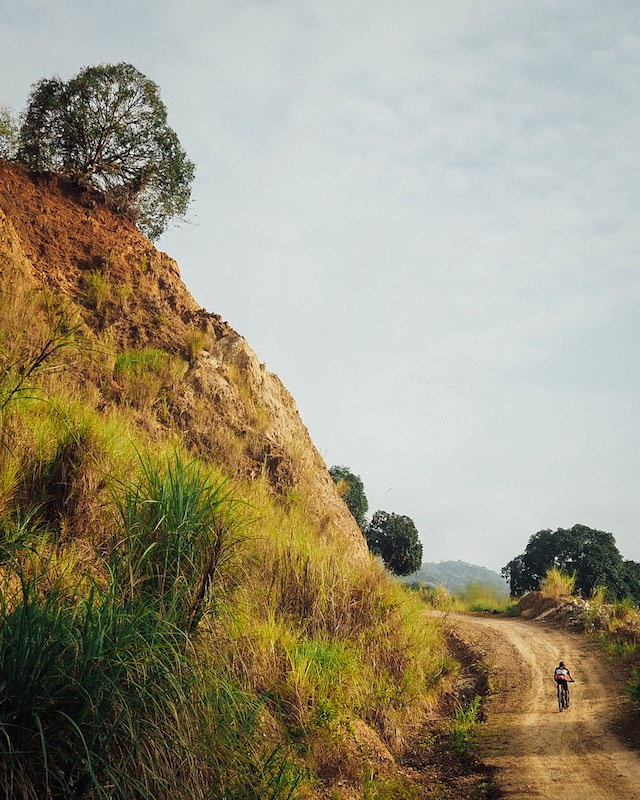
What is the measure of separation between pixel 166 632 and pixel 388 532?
31044 millimetres

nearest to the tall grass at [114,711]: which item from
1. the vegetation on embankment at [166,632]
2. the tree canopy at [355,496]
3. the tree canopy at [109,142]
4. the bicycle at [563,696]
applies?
the vegetation on embankment at [166,632]

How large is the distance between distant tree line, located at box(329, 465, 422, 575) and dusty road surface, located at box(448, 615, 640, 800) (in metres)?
19.6

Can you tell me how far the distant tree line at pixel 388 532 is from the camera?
32875mm

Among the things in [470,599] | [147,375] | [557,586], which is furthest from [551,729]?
[470,599]

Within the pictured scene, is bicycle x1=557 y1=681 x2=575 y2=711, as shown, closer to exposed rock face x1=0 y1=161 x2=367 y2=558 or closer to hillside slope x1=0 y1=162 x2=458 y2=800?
hillside slope x1=0 y1=162 x2=458 y2=800

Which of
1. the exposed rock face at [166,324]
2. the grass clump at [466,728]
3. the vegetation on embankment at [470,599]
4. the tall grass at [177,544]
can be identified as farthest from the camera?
the vegetation on embankment at [470,599]

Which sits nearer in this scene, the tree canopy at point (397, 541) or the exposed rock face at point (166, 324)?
the exposed rock face at point (166, 324)

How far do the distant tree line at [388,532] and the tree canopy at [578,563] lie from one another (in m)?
5.76

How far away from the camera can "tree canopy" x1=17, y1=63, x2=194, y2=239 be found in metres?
14.5

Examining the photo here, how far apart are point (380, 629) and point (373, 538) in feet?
87.3

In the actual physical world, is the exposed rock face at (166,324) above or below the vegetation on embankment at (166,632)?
above

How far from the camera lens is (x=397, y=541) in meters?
33.2

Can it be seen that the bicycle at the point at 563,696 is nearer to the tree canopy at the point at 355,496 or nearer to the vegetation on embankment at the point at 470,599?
the vegetation on embankment at the point at 470,599

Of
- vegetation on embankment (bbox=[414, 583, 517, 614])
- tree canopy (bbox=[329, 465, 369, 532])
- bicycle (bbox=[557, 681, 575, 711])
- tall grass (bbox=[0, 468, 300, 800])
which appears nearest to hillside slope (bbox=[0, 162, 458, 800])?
tall grass (bbox=[0, 468, 300, 800])
